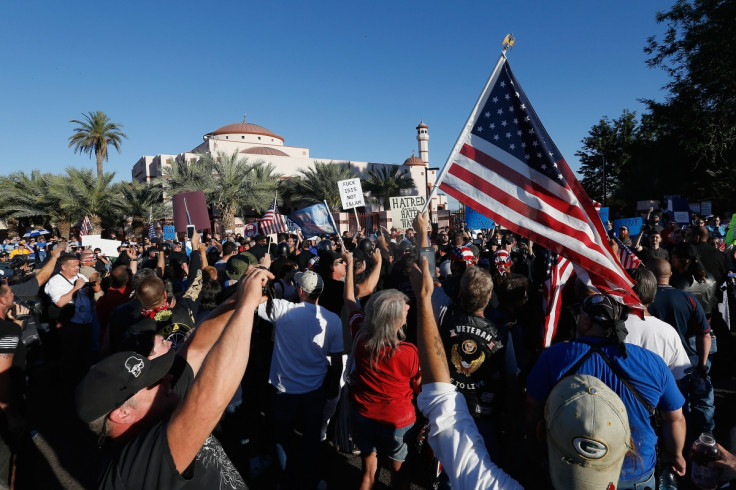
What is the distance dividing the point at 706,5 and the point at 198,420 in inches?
1329

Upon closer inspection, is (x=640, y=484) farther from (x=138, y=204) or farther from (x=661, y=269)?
(x=138, y=204)

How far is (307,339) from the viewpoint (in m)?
3.54

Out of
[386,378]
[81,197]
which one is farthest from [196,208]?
[81,197]

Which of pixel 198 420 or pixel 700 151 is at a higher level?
pixel 700 151

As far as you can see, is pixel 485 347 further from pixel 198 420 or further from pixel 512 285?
pixel 198 420

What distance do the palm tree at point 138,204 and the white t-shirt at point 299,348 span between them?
30.3 meters

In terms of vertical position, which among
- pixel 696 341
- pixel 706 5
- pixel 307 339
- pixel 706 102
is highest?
pixel 706 5

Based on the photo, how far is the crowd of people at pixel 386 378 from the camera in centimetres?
155

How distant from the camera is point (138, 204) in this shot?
99.8 ft

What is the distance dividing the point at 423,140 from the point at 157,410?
181 ft

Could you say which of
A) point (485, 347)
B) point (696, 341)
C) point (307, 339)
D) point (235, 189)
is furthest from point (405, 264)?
point (235, 189)

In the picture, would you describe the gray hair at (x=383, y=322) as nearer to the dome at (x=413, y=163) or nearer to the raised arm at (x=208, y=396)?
the raised arm at (x=208, y=396)

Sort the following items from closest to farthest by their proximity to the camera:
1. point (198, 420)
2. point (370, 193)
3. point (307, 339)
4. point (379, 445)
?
1. point (198, 420)
2. point (379, 445)
3. point (307, 339)
4. point (370, 193)

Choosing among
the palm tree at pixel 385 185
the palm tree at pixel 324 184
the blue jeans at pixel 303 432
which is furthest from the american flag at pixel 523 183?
the palm tree at pixel 385 185
